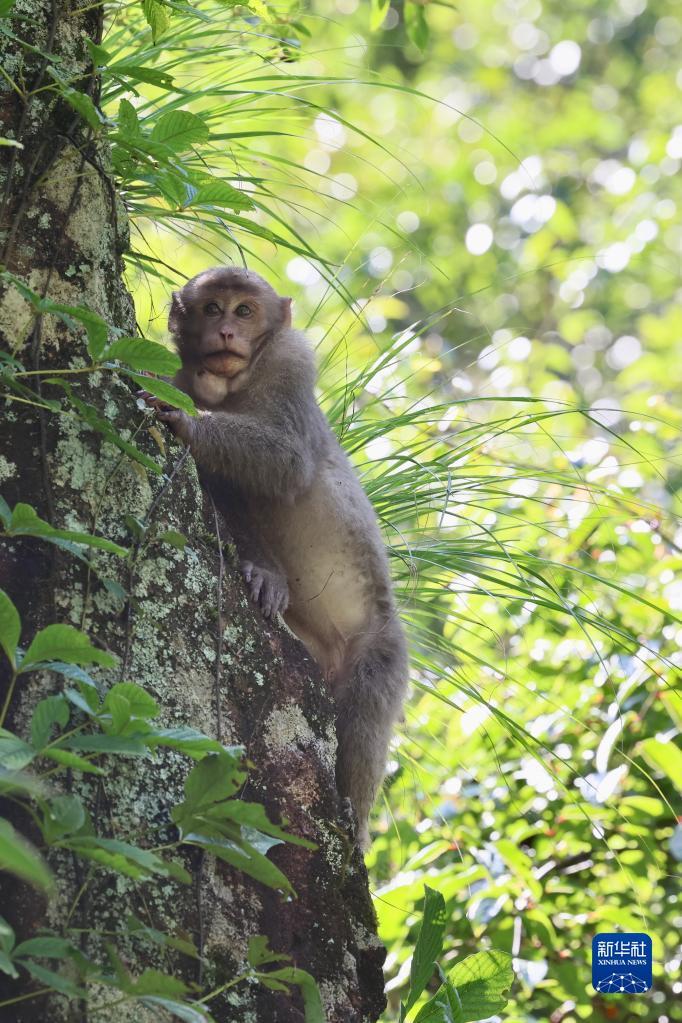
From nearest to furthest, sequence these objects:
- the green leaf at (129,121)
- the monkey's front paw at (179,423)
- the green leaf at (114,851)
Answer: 1. the green leaf at (114,851)
2. the green leaf at (129,121)
3. the monkey's front paw at (179,423)

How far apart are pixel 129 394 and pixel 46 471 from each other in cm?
30

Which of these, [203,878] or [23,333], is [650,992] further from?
[23,333]

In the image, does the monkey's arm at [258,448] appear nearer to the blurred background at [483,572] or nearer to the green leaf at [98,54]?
the blurred background at [483,572]

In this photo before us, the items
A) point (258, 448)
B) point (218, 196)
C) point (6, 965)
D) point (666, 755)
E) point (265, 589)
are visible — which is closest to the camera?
point (6, 965)

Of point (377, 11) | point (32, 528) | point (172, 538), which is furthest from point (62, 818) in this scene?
point (377, 11)

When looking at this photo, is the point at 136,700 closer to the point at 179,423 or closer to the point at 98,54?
the point at 98,54

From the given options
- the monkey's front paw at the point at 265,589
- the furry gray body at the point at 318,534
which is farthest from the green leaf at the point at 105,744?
the furry gray body at the point at 318,534

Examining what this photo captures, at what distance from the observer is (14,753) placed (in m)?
1.42

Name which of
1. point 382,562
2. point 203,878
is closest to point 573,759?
point 382,562

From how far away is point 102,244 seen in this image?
234 cm

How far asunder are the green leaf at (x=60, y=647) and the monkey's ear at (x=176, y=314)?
241 centimetres

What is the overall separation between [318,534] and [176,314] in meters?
0.92

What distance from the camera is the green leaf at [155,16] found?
2252mm

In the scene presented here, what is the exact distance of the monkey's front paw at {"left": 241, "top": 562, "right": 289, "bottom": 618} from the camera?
102 inches
